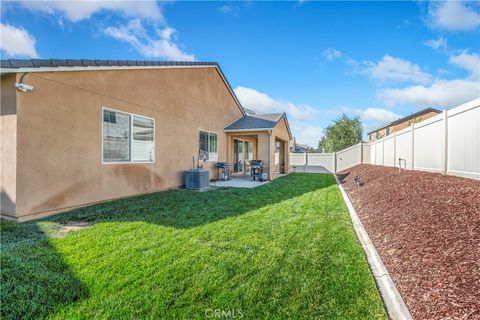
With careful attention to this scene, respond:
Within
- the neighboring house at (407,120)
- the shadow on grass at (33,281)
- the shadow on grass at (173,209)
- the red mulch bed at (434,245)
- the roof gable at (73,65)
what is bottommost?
the shadow on grass at (33,281)

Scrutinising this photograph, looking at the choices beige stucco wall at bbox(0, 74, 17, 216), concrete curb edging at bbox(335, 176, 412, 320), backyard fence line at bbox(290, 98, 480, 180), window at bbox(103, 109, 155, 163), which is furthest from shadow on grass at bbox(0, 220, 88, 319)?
backyard fence line at bbox(290, 98, 480, 180)

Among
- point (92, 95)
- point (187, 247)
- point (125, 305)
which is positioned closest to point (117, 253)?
point (187, 247)

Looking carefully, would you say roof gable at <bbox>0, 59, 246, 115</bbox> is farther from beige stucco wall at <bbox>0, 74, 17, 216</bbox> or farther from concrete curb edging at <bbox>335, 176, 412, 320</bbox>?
concrete curb edging at <bbox>335, 176, 412, 320</bbox>

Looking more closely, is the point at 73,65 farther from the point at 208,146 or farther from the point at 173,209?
the point at 208,146

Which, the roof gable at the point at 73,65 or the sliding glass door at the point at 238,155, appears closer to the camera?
the roof gable at the point at 73,65

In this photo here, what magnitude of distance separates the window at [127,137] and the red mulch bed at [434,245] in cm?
732

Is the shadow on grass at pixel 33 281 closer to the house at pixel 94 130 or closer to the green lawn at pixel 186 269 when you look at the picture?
the green lawn at pixel 186 269

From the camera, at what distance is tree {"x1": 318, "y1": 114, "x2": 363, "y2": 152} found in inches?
1364

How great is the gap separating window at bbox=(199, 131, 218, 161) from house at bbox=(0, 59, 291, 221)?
10 centimetres

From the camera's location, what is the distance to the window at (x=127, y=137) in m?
7.64

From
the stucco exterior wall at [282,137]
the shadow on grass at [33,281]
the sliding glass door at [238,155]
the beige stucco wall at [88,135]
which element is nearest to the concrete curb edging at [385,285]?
the shadow on grass at [33,281]

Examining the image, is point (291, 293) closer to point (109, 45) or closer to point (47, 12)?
point (47, 12)

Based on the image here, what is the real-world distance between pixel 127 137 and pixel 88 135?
149 centimetres

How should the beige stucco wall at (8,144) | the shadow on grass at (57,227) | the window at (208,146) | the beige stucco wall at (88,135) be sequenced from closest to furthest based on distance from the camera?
1. the shadow on grass at (57,227)
2. the beige stucco wall at (8,144)
3. the beige stucco wall at (88,135)
4. the window at (208,146)
